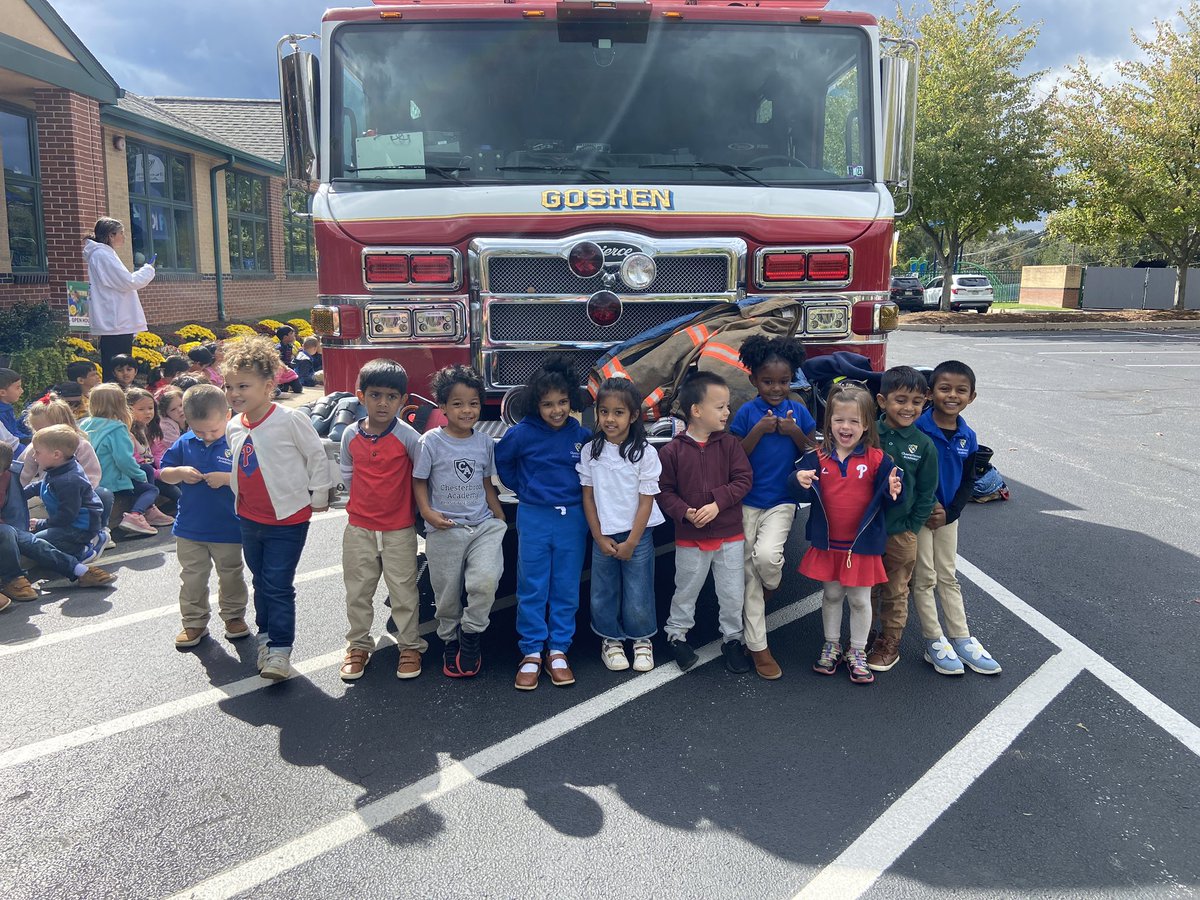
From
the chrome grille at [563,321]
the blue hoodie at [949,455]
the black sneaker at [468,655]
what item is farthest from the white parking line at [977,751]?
the chrome grille at [563,321]

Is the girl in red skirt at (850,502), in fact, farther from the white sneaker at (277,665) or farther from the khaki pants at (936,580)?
the white sneaker at (277,665)

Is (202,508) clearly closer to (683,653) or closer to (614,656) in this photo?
(614,656)

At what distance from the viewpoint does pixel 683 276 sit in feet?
16.2

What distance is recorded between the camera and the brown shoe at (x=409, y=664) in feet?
13.5

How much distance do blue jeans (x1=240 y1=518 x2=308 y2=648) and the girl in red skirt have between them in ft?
7.20

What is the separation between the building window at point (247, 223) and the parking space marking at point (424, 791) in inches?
716

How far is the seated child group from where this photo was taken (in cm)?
404

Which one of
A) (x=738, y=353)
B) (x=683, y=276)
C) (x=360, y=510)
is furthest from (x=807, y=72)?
(x=360, y=510)

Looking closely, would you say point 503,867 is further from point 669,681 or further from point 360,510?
point 360,510

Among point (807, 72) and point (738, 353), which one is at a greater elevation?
point (807, 72)

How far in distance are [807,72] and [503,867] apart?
178 inches

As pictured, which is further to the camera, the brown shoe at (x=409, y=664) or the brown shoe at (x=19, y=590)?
the brown shoe at (x=19, y=590)

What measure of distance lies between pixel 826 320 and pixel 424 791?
126 inches

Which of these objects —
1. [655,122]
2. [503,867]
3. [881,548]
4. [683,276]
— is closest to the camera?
[503,867]
